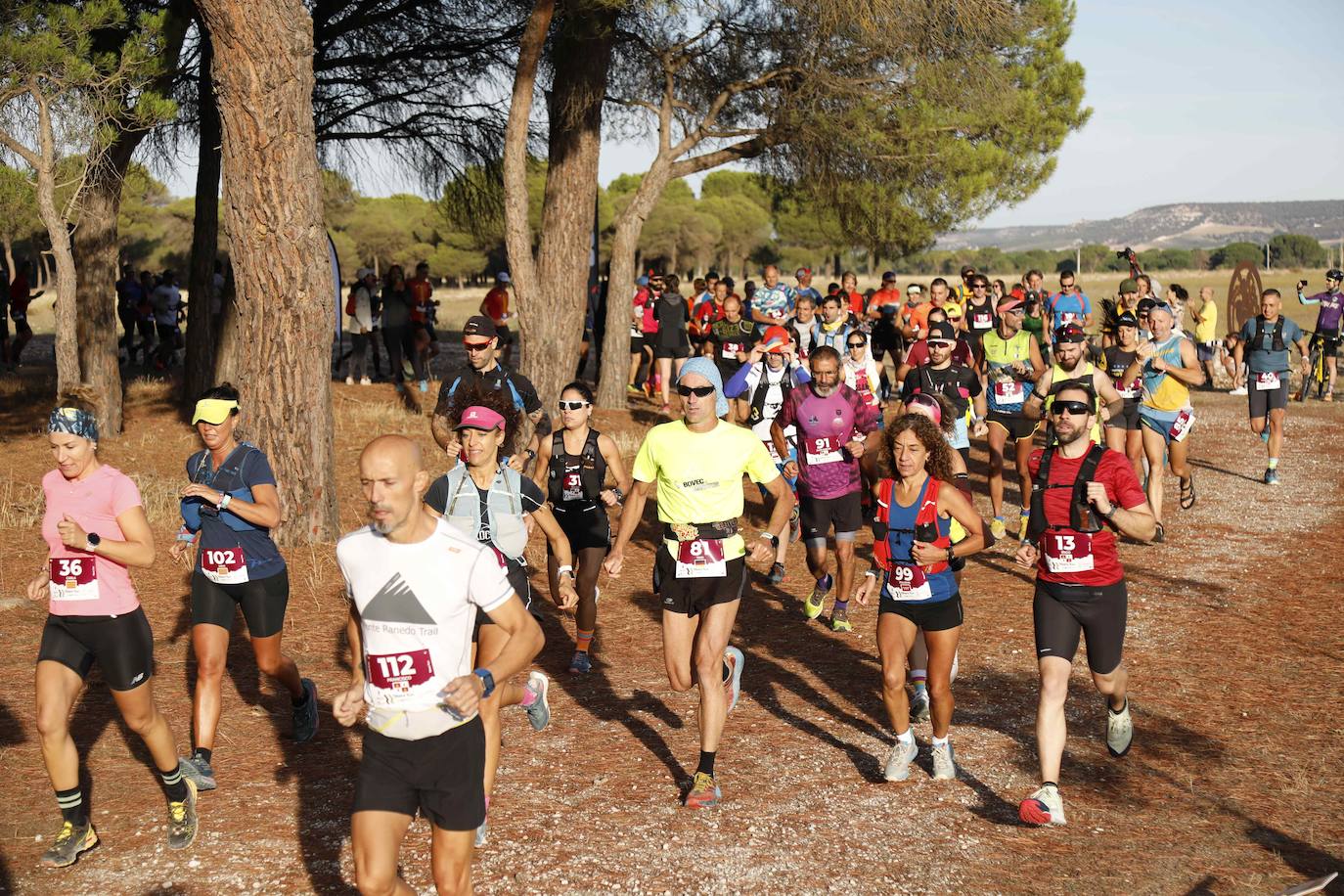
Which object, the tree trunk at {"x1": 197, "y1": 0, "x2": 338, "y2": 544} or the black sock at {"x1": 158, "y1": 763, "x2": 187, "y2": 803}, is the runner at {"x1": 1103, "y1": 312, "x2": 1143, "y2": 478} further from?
the black sock at {"x1": 158, "y1": 763, "x2": 187, "y2": 803}

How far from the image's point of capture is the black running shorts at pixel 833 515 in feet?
30.9

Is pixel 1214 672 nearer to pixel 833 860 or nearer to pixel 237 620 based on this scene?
pixel 833 860

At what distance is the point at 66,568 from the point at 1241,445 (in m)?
16.4

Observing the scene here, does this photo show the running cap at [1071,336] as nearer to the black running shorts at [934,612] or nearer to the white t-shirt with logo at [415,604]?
the black running shorts at [934,612]

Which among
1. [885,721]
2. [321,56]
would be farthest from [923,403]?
[321,56]

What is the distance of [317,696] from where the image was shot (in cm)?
812

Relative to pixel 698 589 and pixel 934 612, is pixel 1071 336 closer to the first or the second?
pixel 934 612

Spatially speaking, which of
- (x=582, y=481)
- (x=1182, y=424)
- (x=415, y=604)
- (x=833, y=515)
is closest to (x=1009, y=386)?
(x=1182, y=424)

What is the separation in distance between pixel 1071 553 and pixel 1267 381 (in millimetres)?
9794

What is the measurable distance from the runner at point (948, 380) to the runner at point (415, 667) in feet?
21.1

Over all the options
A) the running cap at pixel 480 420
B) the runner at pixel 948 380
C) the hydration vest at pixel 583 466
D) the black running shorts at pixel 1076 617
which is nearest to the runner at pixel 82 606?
the running cap at pixel 480 420

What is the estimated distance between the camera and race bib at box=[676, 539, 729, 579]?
639cm

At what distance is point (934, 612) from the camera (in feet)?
20.7

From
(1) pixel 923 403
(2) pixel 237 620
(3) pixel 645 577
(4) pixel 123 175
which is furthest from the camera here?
(4) pixel 123 175
